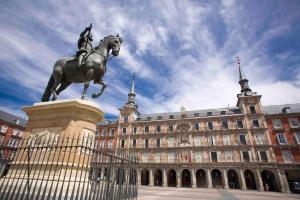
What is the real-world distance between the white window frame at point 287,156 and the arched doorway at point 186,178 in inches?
616

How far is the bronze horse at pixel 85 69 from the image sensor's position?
5.16 m

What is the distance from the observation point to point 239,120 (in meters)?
31.8

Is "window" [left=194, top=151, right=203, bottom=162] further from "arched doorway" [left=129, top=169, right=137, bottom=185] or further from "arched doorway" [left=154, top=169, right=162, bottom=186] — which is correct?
"arched doorway" [left=129, top=169, right=137, bottom=185]

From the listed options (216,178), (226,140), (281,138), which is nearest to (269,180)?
(281,138)

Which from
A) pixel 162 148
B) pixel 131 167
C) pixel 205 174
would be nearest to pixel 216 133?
pixel 205 174

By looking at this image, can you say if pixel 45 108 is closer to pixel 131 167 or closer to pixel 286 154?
pixel 131 167

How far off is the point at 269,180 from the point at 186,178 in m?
13.7

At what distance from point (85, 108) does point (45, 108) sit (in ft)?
3.88

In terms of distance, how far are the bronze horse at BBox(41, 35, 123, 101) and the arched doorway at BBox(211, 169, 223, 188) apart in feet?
102

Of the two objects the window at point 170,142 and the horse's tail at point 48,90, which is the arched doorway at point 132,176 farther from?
the window at point 170,142

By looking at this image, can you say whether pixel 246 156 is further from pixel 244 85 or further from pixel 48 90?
pixel 48 90

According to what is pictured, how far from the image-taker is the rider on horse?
17.4ft

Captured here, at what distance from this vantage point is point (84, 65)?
202 inches

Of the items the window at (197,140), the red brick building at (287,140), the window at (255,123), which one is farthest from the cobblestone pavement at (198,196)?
the window at (255,123)
